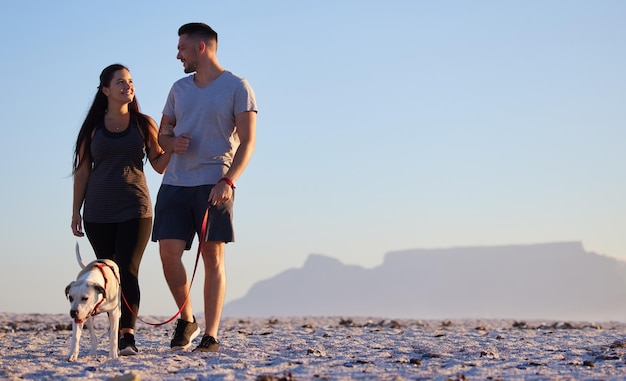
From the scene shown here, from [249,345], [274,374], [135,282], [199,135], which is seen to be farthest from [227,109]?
[249,345]

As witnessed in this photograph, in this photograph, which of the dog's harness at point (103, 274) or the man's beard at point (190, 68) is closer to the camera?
the dog's harness at point (103, 274)

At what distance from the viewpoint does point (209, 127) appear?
28.2 ft

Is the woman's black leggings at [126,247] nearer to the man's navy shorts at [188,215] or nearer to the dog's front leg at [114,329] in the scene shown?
the man's navy shorts at [188,215]

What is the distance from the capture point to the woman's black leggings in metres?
8.70

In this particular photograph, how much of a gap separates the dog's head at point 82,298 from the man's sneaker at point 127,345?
0.95 metres

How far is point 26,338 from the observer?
1270 cm

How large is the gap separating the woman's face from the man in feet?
1.59

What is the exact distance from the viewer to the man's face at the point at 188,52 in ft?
28.6

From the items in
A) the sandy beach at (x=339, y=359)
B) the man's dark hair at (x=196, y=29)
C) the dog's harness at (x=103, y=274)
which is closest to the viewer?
the sandy beach at (x=339, y=359)

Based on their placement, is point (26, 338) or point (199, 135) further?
point (26, 338)

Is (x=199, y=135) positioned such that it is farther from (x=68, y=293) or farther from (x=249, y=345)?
(x=249, y=345)

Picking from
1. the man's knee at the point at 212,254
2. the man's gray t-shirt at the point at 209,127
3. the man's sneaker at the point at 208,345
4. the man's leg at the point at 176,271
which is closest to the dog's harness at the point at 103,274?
the man's leg at the point at 176,271

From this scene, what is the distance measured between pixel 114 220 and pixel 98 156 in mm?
694

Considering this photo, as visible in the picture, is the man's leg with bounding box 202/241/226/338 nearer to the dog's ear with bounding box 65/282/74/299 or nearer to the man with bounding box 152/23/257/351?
the man with bounding box 152/23/257/351
